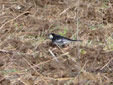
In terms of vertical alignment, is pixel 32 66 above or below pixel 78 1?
below

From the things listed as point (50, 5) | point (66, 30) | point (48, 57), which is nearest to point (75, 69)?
point (48, 57)

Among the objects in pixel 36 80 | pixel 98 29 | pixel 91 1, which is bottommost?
pixel 36 80

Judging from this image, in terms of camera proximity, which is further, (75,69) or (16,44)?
(16,44)

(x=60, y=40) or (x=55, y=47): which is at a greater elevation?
(x=60, y=40)

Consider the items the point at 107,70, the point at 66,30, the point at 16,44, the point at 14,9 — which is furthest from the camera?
the point at 14,9

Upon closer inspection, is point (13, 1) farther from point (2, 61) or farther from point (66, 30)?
point (2, 61)

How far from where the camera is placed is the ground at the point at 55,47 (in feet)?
11.5

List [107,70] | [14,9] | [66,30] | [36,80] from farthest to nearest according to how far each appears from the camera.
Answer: [14,9]
[66,30]
[107,70]
[36,80]

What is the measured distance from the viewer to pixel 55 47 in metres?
4.06

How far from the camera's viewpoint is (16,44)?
13.3ft

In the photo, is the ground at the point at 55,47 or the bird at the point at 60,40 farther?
the bird at the point at 60,40

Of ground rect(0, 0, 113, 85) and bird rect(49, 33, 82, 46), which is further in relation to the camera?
bird rect(49, 33, 82, 46)

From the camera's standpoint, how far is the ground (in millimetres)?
3504

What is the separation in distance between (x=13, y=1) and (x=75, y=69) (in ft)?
6.81
